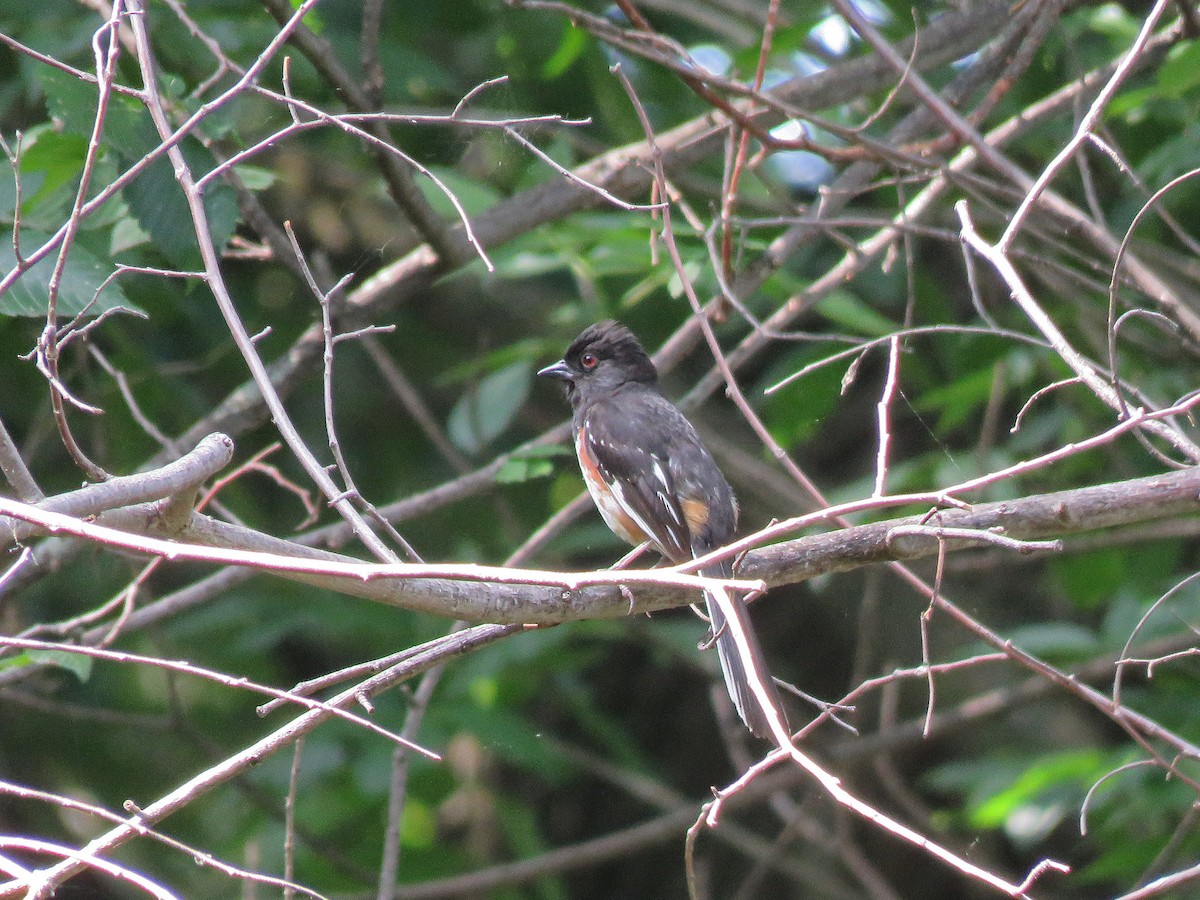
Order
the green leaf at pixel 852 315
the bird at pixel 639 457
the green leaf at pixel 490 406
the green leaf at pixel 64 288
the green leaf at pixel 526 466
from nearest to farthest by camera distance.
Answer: the green leaf at pixel 64 288, the green leaf at pixel 526 466, the bird at pixel 639 457, the green leaf at pixel 852 315, the green leaf at pixel 490 406

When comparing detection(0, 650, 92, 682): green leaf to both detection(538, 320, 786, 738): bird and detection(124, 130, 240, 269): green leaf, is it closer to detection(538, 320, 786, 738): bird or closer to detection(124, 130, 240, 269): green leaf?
detection(124, 130, 240, 269): green leaf

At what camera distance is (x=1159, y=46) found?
4.67m

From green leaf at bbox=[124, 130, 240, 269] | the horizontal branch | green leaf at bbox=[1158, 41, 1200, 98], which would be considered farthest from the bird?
green leaf at bbox=[1158, 41, 1200, 98]

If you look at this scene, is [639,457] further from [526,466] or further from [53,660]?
[53,660]

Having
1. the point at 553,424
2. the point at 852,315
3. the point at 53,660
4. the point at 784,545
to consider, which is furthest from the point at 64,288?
the point at 553,424

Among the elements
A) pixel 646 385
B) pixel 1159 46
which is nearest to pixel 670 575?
pixel 646 385

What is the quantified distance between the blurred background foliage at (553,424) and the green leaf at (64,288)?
0.40ft

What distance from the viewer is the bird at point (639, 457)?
434 centimetres

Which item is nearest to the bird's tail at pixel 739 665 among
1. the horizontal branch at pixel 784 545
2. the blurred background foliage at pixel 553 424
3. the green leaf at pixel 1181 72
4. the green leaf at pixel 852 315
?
the horizontal branch at pixel 784 545

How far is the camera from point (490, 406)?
509 centimetres

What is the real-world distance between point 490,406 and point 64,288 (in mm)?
2141

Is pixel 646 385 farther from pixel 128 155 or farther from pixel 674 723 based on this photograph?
pixel 674 723

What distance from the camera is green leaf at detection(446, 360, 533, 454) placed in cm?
502

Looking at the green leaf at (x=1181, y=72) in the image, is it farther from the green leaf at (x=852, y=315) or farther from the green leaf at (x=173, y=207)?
the green leaf at (x=173, y=207)
